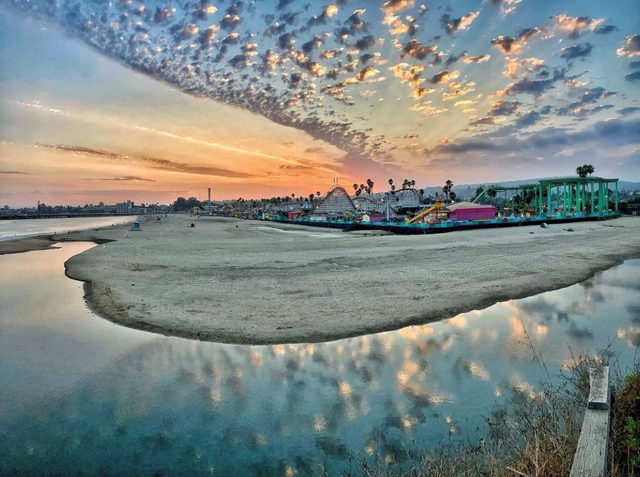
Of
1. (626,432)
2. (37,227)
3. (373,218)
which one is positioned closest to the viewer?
(626,432)

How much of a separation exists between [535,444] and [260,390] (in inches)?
191

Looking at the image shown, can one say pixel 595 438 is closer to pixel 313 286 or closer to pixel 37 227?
pixel 313 286

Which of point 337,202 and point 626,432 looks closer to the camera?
point 626,432

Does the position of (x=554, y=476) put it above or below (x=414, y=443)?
above

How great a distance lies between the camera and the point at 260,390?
6957 mm

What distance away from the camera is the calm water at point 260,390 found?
17.2 ft

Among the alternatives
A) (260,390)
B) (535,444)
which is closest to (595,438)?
(535,444)

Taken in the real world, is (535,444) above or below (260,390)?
above

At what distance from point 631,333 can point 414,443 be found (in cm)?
820

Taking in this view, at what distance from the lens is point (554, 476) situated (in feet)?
10.8

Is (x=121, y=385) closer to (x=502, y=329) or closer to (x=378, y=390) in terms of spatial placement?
(x=378, y=390)

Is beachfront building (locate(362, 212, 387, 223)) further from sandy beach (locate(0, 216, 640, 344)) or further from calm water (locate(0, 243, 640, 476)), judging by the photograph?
calm water (locate(0, 243, 640, 476))

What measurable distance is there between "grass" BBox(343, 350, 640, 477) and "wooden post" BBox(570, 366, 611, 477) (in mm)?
300

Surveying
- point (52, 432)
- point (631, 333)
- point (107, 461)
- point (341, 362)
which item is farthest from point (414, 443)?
point (631, 333)
